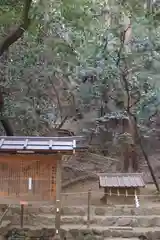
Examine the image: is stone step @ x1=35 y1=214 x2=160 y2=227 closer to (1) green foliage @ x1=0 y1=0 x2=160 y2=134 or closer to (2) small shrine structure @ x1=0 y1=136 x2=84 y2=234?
(2) small shrine structure @ x1=0 y1=136 x2=84 y2=234

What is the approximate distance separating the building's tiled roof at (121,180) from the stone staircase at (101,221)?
0.79m

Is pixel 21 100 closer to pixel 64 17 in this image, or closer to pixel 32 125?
pixel 32 125

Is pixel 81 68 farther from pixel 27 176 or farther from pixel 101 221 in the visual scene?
pixel 27 176

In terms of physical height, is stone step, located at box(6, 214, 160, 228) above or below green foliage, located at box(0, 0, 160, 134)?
below

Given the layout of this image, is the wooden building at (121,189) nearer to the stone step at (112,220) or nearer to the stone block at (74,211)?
the stone step at (112,220)

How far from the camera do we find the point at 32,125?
1529cm

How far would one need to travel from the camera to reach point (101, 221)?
470 inches

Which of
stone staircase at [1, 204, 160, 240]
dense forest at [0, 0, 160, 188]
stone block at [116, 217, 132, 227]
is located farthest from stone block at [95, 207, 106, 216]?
dense forest at [0, 0, 160, 188]

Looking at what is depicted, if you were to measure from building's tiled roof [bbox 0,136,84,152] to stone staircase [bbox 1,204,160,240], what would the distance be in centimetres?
276

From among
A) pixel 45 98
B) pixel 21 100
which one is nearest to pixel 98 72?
pixel 45 98

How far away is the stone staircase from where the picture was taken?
1100 cm

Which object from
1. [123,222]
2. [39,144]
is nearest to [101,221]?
[123,222]

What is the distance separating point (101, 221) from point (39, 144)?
402 centimetres

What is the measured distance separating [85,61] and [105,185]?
20.8 feet
